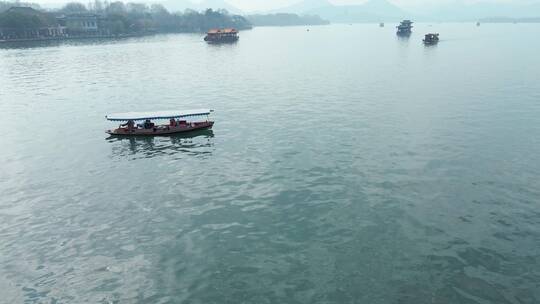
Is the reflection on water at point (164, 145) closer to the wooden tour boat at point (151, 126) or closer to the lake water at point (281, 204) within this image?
the lake water at point (281, 204)

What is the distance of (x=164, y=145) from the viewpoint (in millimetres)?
56344

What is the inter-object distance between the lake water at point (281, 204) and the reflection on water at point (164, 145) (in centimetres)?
42

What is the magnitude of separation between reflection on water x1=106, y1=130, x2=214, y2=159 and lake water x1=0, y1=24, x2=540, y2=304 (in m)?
0.42

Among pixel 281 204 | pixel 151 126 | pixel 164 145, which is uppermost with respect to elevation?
pixel 151 126

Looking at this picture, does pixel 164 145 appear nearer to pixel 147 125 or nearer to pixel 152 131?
pixel 152 131

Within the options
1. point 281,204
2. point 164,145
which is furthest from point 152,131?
point 281,204

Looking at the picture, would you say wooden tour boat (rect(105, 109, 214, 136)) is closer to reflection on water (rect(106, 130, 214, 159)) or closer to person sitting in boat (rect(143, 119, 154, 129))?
person sitting in boat (rect(143, 119, 154, 129))

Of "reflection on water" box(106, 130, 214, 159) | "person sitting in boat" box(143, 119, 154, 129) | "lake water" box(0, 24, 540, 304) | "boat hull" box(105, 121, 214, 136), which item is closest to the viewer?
"lake water" box(0, 24, 540, 304)

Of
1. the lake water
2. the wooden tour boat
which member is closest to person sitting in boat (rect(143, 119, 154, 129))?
the wooden tour boat

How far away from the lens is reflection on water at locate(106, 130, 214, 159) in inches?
2089

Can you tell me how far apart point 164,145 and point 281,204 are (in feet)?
84.1

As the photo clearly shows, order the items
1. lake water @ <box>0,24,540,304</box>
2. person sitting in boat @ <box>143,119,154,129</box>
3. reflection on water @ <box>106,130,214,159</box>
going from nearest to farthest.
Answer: lake water @ <box>0,24,540,304</box> → reflection on water @ <box>106,130,214,159</box> → person sitting in boat @ <box>143,119,154,129</box>

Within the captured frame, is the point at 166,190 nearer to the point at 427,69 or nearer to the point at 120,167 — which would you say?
the point at 120,167

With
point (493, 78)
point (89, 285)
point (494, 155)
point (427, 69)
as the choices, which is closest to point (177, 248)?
point (89, 285)
